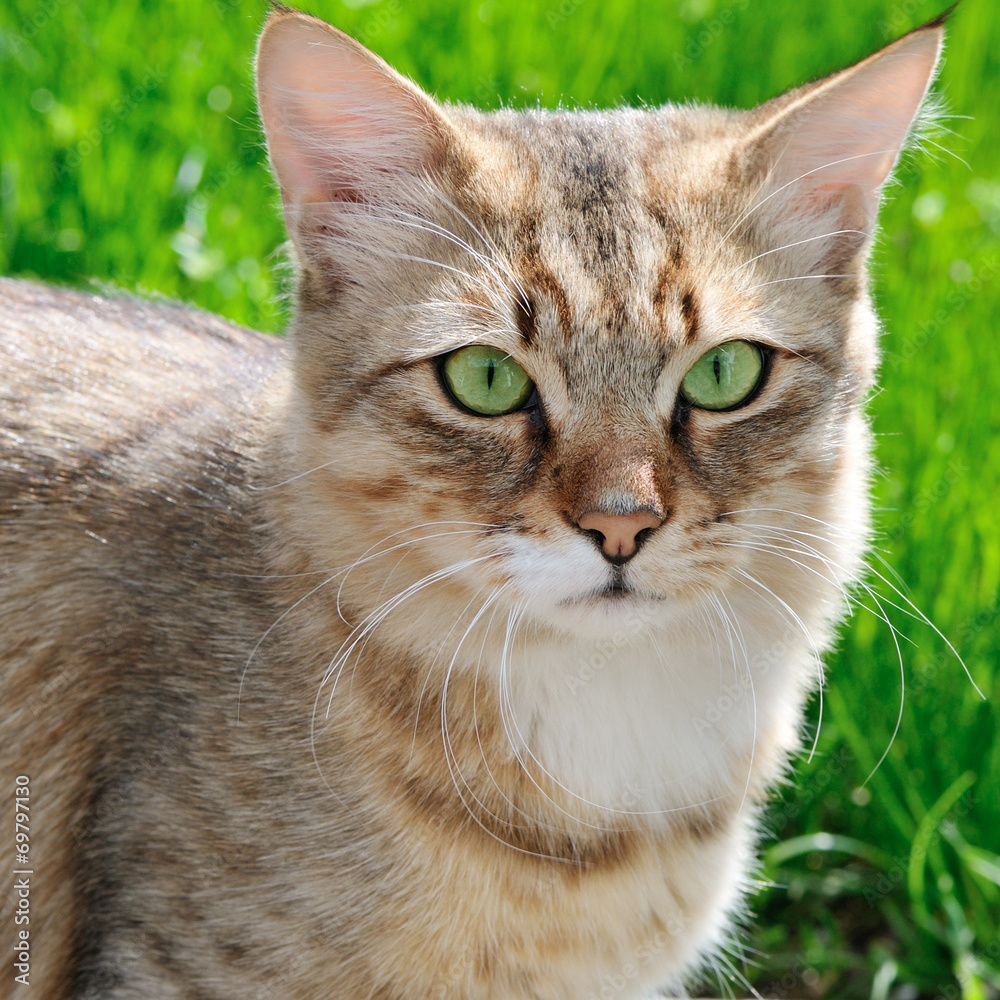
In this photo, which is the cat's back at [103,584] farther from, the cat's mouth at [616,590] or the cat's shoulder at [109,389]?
the cat's mouth at [616,590]

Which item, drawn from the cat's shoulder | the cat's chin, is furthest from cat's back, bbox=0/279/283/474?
the cat's chin

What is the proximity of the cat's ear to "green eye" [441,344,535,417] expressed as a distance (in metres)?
0.51

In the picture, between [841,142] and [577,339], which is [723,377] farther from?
[841,142]

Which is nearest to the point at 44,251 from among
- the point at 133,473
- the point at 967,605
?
the point at 133,473

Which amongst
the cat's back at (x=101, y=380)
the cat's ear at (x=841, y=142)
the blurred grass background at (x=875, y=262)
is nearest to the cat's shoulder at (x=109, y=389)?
the cat's back at (x=101, y=380)

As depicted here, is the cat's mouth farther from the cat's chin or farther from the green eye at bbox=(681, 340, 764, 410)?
the green eye at bbox=(681, 340, 764, 410)

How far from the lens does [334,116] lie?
1845 mm

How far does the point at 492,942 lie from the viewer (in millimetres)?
1852

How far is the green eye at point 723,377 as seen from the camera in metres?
1.77

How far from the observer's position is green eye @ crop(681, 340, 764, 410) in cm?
177

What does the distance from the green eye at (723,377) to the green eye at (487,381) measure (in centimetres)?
25

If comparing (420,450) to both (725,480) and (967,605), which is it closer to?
(725,480)

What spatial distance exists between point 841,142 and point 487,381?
2.44 ft

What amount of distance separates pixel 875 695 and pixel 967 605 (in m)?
0.32
